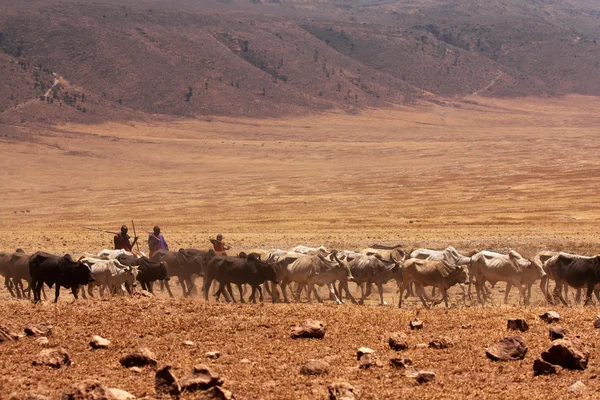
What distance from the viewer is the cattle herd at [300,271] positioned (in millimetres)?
16734

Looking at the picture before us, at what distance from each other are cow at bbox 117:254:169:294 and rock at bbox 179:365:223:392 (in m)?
10.4

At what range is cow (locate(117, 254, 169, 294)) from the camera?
1867 cm

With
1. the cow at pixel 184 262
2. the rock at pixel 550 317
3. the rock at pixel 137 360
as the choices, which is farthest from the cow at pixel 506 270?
the rock at pixel 137 360

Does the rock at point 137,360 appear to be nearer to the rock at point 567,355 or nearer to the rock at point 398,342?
the rock at point 398,342

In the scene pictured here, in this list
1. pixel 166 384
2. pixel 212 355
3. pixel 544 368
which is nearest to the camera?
pixel 166 384

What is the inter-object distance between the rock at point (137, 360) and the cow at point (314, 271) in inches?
332

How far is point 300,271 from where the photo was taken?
18297 mm

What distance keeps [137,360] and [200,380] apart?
1.64 meters

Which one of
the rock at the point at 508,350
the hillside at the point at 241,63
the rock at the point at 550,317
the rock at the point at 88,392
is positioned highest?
the hillside at the point at 241,63

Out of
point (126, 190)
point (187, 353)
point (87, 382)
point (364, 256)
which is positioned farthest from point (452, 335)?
point (126, 190)

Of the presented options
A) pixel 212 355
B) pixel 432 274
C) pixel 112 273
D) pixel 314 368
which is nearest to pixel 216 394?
pixel 314 368

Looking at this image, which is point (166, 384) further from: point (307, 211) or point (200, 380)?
point (307, 211)

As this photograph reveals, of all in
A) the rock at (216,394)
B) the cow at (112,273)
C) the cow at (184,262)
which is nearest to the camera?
the rock at (216,394)

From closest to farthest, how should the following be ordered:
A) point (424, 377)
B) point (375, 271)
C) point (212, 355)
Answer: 1. point (424, 377)
2. point (212, 355)
3. point (375, 271)
